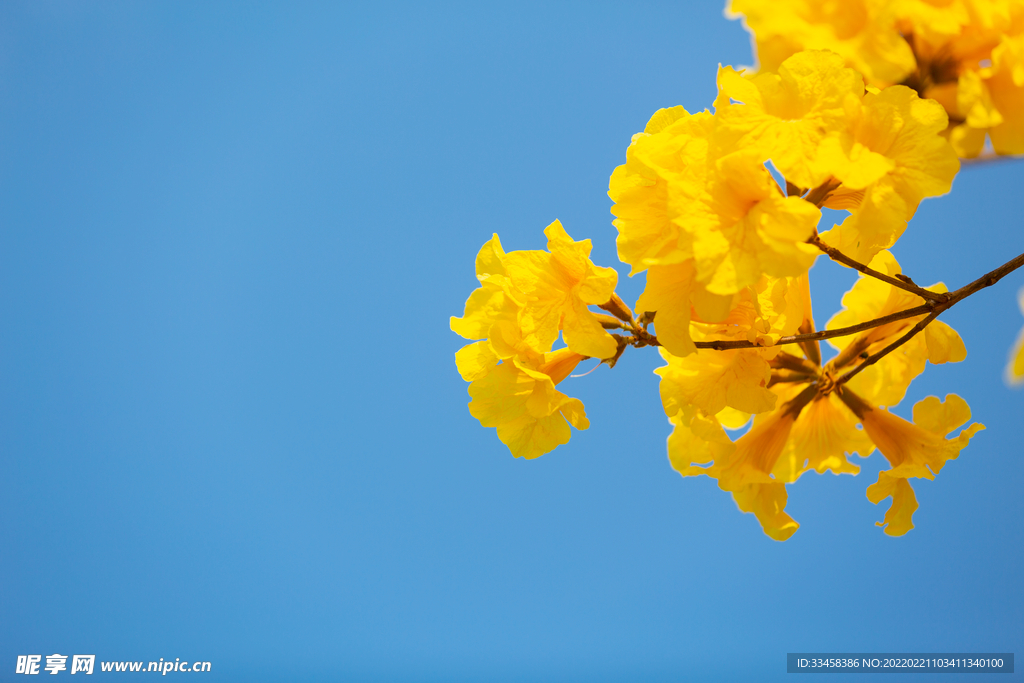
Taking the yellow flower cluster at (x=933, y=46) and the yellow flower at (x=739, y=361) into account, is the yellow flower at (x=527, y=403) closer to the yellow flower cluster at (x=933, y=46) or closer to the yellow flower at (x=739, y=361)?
the yellow flower at (x=739, y=361)

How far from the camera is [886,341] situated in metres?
0.61

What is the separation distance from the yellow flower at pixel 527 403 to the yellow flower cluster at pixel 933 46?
0.92 feet

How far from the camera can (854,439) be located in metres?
0.63

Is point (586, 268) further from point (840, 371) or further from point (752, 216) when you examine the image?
point (840, 371)

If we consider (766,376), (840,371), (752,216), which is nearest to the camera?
(752,216)

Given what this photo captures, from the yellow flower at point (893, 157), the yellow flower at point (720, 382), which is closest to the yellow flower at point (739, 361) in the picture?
the yellow flower at point (720, 382)

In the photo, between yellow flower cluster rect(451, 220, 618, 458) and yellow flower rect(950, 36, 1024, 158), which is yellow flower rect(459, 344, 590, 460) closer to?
yellow flower cluster rect(451, 220, 618, 458)

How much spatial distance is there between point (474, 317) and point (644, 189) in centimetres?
16

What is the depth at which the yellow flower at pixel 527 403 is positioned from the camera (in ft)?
1.59

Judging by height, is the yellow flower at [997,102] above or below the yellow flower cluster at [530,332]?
above

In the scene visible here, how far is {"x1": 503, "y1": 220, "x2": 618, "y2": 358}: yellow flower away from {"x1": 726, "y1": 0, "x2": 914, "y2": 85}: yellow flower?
19cm

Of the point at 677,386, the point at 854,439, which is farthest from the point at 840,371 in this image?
the point at 677,386

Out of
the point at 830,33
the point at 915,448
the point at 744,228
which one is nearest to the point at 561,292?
the point at 744,228

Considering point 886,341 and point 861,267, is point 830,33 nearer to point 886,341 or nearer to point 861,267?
point 861,267
